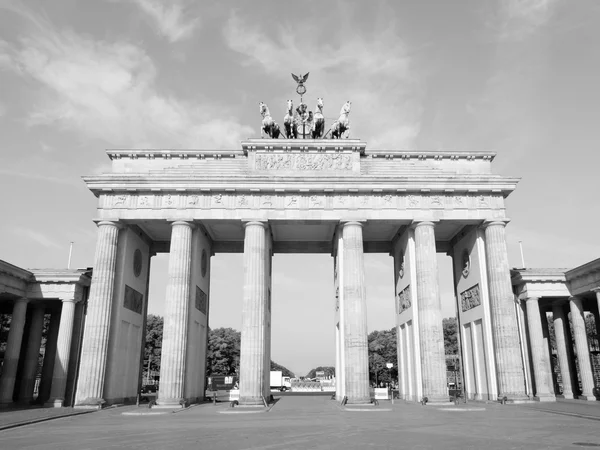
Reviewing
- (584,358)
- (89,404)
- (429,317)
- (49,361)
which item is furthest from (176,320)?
(584,358)

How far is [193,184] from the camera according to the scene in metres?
36.2

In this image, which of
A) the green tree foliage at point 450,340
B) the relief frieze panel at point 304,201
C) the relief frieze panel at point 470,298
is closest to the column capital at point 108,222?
the relief frieze panel at point 304,201

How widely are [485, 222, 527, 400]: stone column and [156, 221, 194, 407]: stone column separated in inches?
871

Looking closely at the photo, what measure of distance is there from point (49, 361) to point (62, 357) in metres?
6.20

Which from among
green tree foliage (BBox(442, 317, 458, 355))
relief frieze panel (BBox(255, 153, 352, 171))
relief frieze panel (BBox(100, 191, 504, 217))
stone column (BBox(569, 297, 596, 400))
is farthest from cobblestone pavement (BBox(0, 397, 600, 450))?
green tree foliage (BBox(442, 317, 458, 355))

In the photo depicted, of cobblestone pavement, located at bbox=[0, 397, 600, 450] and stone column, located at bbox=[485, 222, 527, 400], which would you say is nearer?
cobblestone pavement, located at bbox=[0, 397, 600, 450]

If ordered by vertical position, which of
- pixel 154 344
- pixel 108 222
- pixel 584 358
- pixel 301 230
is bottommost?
pixel 584 358

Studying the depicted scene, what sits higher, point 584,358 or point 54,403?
point 584,358

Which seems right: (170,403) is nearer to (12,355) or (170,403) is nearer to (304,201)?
(12,355)

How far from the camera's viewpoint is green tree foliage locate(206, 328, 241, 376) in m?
100

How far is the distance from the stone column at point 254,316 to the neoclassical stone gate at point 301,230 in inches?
3.1

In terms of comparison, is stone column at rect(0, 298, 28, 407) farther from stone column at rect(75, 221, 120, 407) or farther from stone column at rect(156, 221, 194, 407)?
stone column at rect(156, 221, 194, 407)

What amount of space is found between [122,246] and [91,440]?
Answer: 22.0m

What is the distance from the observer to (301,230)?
4097cm
